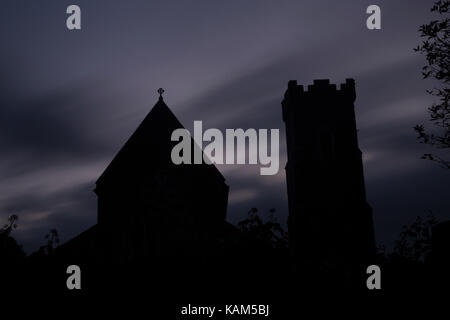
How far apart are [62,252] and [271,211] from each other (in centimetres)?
2180

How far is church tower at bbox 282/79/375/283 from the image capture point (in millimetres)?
29391

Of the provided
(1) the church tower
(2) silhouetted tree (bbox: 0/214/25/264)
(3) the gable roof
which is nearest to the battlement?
(1) the church tower

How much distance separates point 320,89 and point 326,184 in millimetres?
7162

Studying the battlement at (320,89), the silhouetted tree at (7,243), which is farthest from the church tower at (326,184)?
the silhouetted tree at (7,243)

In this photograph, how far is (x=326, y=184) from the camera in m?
31.1

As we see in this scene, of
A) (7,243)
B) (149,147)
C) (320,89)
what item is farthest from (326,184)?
(7,243)

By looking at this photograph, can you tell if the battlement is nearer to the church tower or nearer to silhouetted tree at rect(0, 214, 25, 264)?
the church tower

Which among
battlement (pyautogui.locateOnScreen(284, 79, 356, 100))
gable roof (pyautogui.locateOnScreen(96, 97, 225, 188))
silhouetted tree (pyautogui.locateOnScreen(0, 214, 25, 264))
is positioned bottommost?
silhouetted tree (pyautogui.locateOnScreen(0, 214, 25, 264))

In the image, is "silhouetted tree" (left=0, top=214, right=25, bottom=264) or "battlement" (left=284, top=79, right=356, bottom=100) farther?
"battlement" (left=284, top=79, right=356, bottom=100)

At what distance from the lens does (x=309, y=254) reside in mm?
29625

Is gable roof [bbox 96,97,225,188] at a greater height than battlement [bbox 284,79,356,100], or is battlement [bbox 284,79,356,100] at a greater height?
battlement [bbox 284,79,356,100]
